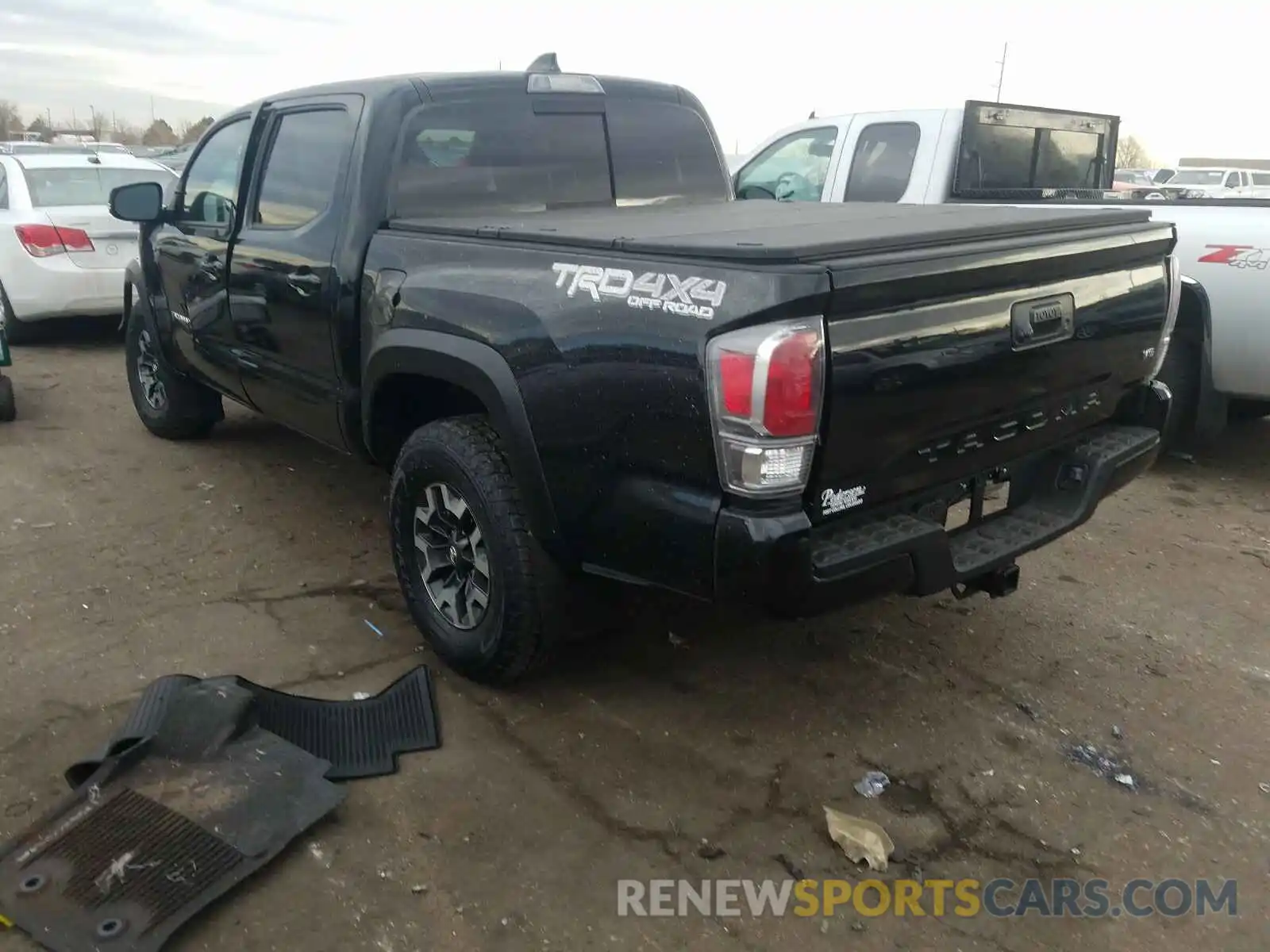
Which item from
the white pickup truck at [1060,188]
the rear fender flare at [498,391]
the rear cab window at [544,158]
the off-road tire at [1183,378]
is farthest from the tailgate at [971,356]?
the off-road tire at [1183,378]

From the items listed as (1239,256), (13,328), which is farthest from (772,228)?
(13,328)

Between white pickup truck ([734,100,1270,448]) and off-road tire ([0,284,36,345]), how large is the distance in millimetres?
5919

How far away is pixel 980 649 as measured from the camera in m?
3.82

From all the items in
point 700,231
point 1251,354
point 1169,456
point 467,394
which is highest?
point 700,231

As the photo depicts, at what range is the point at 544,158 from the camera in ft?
13.5

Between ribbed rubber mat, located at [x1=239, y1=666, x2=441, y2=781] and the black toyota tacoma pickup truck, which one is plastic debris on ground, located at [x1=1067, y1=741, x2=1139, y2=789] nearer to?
the black toyota tacoma pickup truck

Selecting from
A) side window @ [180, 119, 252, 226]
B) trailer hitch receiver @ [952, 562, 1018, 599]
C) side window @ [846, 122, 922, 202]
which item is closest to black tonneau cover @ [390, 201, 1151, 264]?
trailer hitch receiver @ [952, 562, 1018, 599]

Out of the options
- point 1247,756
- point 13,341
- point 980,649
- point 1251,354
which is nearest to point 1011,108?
point 1251,354

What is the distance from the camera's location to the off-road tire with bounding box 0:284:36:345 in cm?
843

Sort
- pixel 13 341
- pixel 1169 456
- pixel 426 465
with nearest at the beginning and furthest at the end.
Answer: pixel 426 465 → pixel 1169 456 → pixel 13 341

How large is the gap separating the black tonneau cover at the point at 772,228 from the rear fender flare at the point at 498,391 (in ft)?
1.15

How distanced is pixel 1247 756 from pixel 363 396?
3.07 m

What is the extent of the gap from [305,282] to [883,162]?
4232 mm

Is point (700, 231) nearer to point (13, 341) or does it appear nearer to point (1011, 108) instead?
point (1011, 108)
